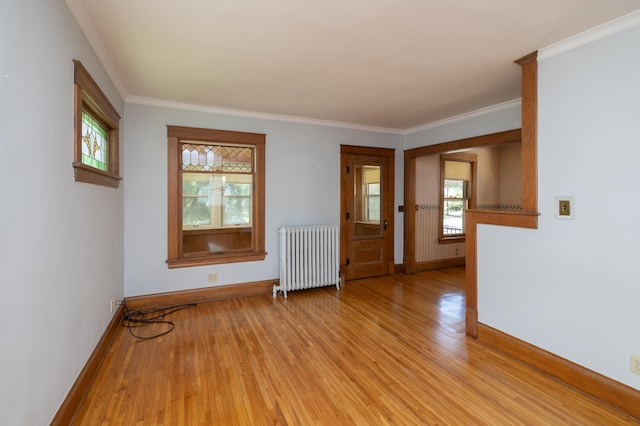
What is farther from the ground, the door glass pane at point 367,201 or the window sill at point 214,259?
the door glass pane at point 367,201

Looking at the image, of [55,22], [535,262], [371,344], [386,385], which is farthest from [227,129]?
[535,262]

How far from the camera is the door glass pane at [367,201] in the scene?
16.9 ft

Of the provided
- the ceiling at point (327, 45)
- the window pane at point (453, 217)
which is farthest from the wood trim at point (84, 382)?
the window pane at point (453, 217)

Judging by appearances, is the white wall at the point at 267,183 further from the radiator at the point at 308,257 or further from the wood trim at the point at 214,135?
the radiator at the point at 308,257

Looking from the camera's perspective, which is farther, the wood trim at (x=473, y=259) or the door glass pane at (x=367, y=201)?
the door glass pane at (x=367, y=201)

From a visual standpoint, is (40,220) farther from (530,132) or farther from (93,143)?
(530,132)

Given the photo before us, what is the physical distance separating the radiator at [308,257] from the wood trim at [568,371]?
222 centimetres

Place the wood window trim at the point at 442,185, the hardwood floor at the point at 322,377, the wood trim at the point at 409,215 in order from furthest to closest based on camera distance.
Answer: the wood window trim at the point at 442,185
the wood trim at the point at 409,215
the hardwood floor at the point at 322,377

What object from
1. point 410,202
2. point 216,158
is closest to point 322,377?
point 216,158

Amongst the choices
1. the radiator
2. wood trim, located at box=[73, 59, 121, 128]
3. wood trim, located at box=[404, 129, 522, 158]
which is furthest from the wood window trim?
wood trim, located at box=[73, 59, 121, 128]

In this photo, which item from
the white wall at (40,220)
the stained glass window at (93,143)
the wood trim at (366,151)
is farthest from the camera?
the wood trim at (366,151)

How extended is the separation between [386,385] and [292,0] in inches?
105

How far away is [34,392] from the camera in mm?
1434

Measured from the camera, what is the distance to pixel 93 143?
2629 mm
